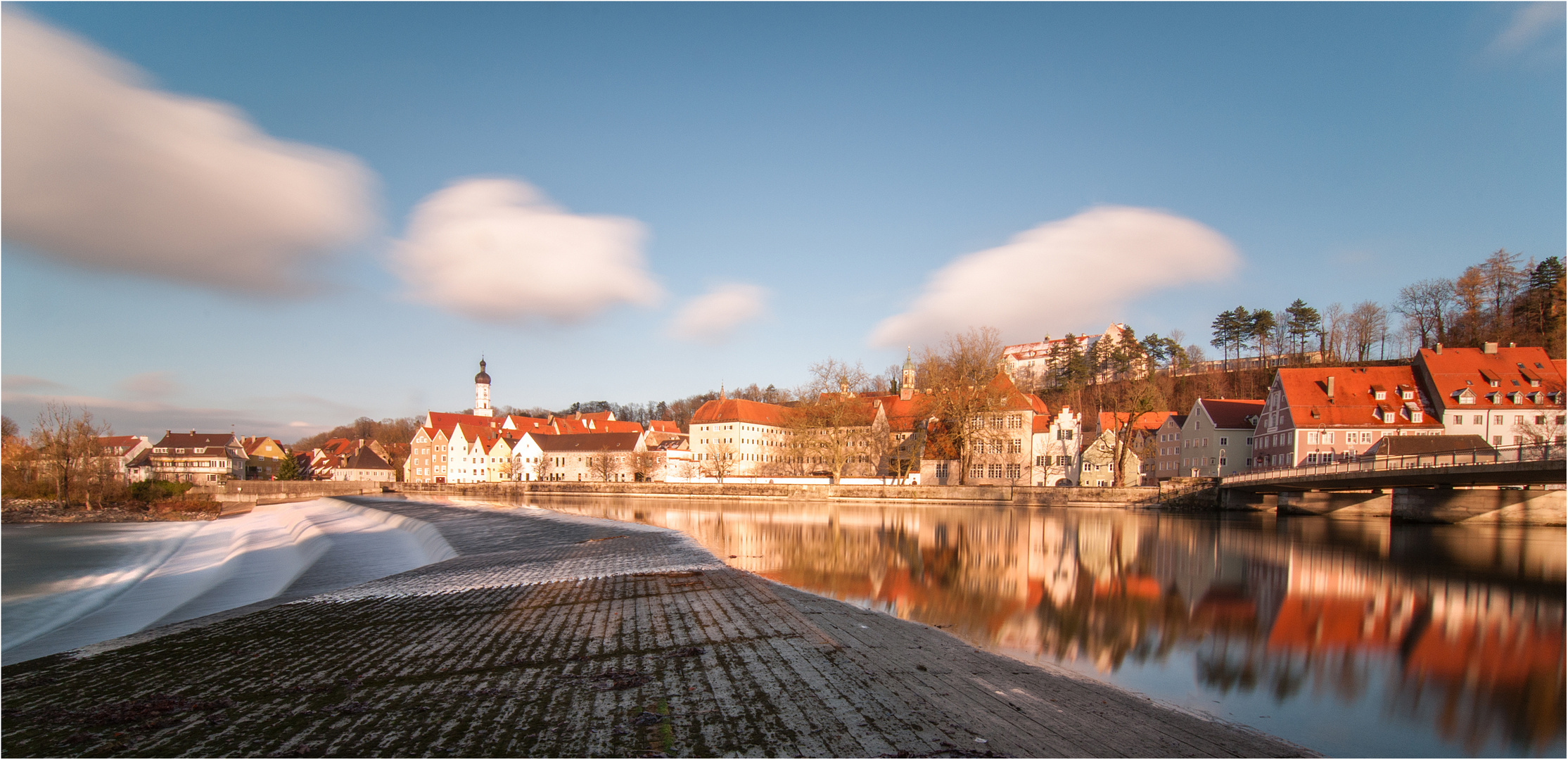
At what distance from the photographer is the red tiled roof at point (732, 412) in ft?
292

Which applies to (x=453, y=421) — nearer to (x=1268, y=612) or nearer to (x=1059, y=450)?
(x=1059, y=450)

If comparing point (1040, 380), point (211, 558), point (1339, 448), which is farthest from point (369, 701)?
point (1040, 380)

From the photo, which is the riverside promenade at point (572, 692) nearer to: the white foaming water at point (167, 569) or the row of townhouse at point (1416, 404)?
the white foaming water at point (167, 569)

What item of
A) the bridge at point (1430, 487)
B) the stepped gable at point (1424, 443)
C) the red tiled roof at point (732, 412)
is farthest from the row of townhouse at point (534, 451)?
the stepped gable at point (1424, 443)

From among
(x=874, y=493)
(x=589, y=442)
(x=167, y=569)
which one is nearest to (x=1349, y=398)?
(x=874, y=493)

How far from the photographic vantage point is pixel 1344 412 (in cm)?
5062

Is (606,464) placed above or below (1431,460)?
below

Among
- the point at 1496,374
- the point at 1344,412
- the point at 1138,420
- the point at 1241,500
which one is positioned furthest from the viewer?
the point at 1138,420

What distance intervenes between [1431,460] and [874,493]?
3350 cm

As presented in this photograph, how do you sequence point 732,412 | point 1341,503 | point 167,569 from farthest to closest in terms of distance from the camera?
point 732,412
point 1341,503
point 167,569

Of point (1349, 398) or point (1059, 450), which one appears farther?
point (1059, 450)

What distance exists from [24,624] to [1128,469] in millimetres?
64871

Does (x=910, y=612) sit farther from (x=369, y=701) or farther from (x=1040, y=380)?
(x=1040, y=380)

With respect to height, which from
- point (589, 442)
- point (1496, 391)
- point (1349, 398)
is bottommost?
point (589, 442)
